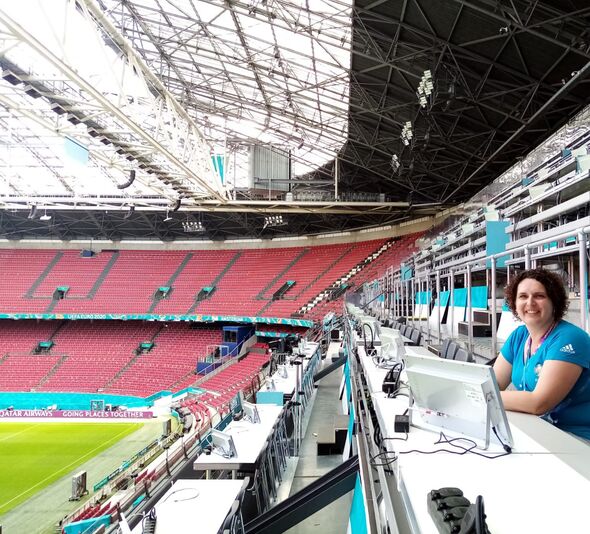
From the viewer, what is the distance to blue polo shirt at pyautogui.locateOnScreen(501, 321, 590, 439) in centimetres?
171

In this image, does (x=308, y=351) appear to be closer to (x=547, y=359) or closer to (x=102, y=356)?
(x=547, y=359)

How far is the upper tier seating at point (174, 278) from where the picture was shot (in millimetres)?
26078

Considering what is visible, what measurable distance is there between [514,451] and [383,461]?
566 mm

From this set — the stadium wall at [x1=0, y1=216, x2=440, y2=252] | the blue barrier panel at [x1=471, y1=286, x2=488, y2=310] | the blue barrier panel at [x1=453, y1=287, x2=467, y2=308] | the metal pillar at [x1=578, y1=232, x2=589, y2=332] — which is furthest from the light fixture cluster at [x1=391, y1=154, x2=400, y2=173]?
the metal pillar at [x1=578, y1=232, x2=589, y2=332]

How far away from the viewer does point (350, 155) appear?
62.3 ft

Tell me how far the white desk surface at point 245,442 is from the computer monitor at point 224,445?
0.04 metres

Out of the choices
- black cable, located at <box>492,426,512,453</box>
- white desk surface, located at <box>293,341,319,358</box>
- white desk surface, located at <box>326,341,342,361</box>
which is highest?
black cable, located at <box>492,426,512,453</box>

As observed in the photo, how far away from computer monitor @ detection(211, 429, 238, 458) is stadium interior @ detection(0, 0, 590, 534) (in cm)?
2

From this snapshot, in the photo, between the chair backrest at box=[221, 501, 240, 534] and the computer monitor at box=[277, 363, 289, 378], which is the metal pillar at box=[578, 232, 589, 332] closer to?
the chair backrest at box=[221, 501, 240, 534]

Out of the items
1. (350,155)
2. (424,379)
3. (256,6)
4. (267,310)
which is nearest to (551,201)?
(424,379)

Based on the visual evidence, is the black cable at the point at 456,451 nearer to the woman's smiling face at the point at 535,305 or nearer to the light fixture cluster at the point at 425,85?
the woman's smiling face at the point at 535,305

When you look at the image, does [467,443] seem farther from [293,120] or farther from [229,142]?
[229,142]

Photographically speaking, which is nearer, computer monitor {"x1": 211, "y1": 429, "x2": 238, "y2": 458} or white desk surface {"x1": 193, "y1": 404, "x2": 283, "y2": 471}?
white desk surface {"x1": 193, "y1": 404, "x2": 283, "y2": 471}

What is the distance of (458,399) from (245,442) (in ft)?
12.1
